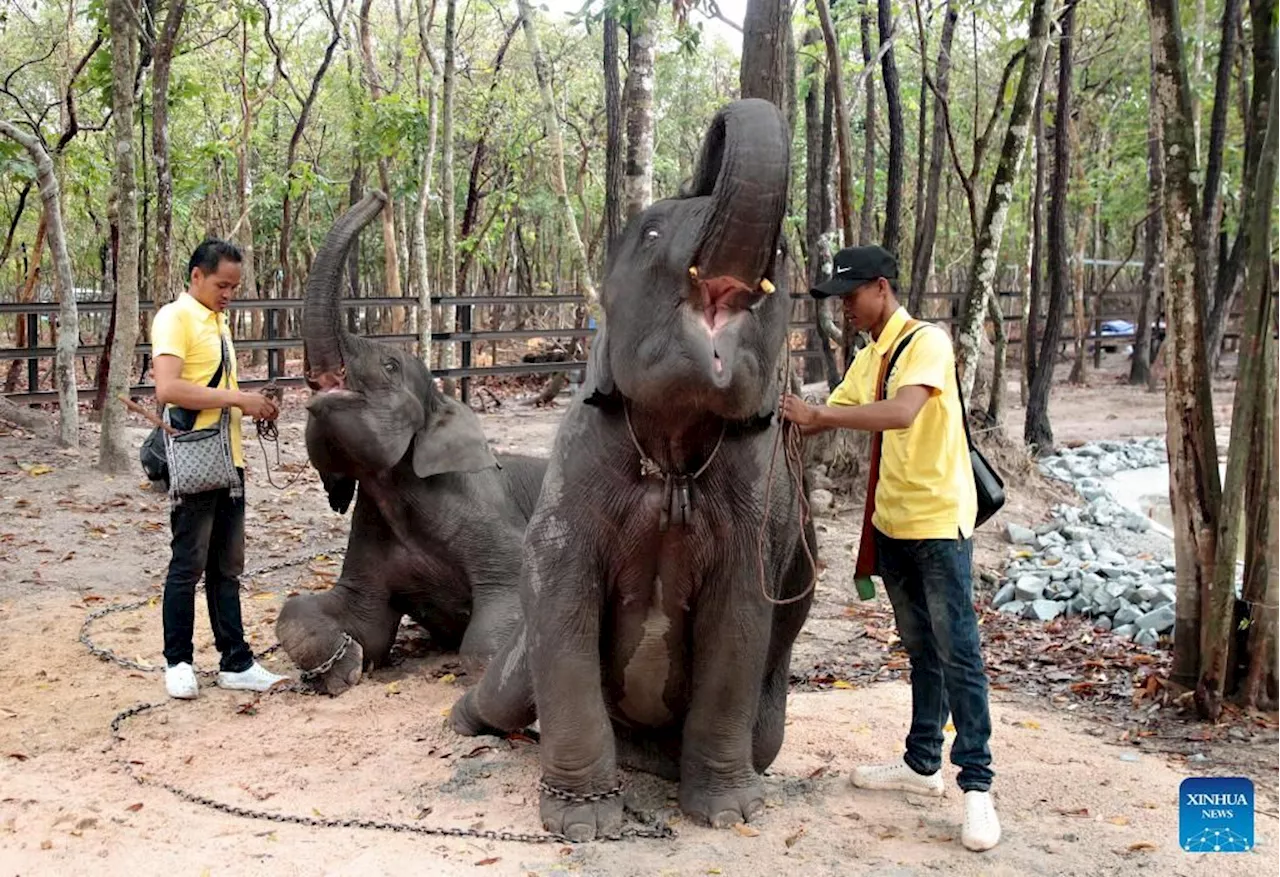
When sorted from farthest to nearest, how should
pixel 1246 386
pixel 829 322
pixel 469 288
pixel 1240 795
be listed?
pixel 469 288 → pixel 829 322 → pixel 1246 386 → pixel 1240 795

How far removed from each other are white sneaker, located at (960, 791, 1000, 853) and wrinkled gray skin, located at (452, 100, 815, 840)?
2.30ft

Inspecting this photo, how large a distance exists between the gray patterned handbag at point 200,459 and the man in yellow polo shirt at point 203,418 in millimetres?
51

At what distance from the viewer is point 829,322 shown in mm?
10297

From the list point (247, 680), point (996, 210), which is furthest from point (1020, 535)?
point (247, 680)

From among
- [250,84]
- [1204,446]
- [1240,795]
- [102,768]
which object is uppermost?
[250,84]

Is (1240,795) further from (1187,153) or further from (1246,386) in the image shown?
(1187,153)

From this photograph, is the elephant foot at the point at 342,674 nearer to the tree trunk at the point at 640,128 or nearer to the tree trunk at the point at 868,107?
the tree trunk at the point at 640,128

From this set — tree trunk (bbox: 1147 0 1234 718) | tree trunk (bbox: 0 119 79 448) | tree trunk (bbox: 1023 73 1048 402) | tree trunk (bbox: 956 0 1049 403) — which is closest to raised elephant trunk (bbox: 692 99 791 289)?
tree trunk (bbox: 1147 0 1234 718)

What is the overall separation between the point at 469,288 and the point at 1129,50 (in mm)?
19071

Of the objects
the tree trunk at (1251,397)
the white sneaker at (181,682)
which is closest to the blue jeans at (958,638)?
the tree trunk at (1251,397)

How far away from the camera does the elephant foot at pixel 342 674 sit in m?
6.09

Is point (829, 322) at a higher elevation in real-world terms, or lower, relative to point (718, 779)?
higher

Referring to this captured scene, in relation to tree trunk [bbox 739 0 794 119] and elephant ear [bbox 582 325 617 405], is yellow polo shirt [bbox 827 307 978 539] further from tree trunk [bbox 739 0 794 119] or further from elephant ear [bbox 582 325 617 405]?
tree trunk [bbox 739 0 794 119]

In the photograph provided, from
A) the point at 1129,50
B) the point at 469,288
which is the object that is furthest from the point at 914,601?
the point at 469,288
